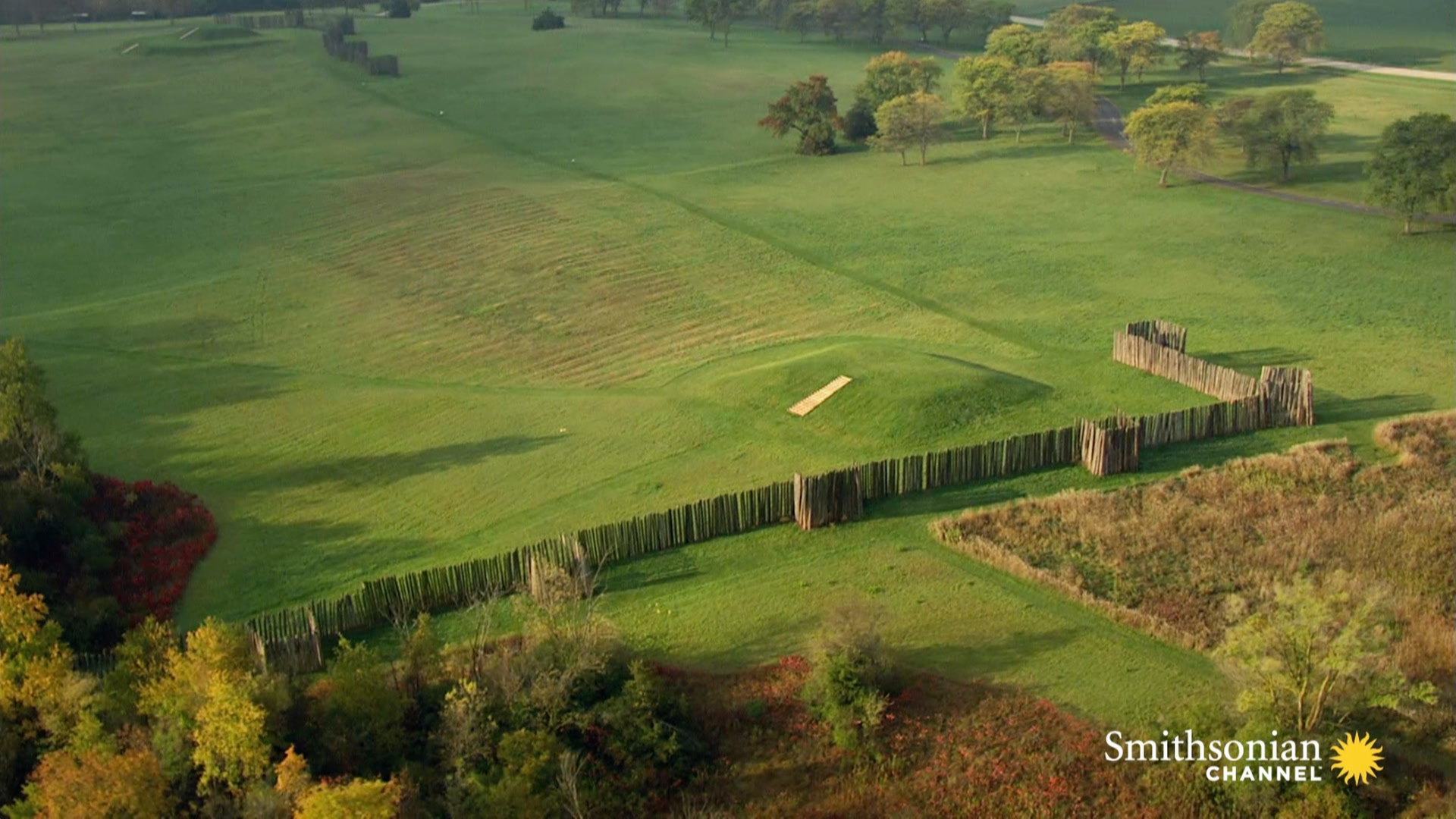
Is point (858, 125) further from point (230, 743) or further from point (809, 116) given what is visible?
point (230, 743)

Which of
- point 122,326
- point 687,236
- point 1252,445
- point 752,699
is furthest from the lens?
point 687,236

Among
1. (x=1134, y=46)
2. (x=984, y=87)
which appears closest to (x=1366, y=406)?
(x=984, y=87)

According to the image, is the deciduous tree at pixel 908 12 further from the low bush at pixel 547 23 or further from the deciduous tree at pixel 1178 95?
the deciduous tree at pixel 1178 95

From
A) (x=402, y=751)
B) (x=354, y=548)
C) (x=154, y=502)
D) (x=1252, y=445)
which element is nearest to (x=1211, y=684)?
(x=1252, y=445)

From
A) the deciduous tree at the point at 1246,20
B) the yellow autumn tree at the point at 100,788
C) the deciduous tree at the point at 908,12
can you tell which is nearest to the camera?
the yellow autumn tree at the point at 100,788

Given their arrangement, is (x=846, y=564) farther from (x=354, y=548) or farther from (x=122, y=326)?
(x=122, y=326)

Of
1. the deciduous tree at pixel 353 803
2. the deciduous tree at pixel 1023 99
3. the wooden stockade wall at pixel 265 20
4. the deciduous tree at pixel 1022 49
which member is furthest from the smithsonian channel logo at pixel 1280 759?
the wooden stockade wall at pixel 265 20

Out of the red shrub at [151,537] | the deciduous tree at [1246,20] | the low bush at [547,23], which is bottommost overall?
the red shrub at [151,537]
